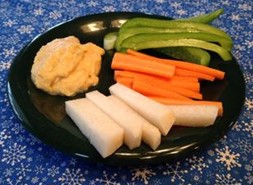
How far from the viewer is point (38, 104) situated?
1110mm

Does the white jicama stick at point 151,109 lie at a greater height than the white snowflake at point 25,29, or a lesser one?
greater

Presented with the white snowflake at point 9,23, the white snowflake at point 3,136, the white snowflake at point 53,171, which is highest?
the white snowflake at point 9,23

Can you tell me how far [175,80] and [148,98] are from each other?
0.19m

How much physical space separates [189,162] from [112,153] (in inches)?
10.5

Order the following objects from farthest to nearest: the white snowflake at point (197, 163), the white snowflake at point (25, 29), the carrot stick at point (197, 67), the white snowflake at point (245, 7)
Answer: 1. the white snowflake at point (245, 7)
2. the white snowflake at point (25, 29)
3. the carrot stick at point (197, 67)
4. the white snowflake at point (197, 163)

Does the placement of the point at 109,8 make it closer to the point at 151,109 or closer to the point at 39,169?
the point at 151,109

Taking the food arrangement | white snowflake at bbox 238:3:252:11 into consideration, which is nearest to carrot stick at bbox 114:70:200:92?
the food arrangement

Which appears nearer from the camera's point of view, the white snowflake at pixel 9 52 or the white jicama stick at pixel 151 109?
the white jicama stick at pixel 151 109

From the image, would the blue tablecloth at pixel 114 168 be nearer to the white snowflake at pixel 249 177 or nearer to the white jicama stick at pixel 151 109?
the white snowflake at pixel 249 177

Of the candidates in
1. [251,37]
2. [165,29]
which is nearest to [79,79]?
[165,29]

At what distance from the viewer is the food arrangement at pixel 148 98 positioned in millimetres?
941

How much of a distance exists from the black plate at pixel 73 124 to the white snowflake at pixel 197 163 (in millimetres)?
84

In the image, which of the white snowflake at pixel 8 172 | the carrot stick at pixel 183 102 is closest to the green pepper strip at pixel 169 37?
the carrot stick at pixel 183 102

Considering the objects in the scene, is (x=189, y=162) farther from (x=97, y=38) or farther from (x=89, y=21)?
(x=89, y=21)
